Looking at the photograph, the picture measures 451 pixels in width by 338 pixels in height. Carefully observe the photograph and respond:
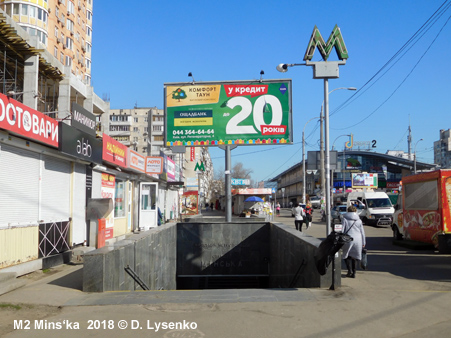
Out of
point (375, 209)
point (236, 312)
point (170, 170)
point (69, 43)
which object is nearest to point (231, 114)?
point (236, 312)

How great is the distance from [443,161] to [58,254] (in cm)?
16353

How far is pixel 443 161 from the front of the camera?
152875 millimetres

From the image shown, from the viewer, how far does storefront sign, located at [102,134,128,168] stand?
55.3 ft

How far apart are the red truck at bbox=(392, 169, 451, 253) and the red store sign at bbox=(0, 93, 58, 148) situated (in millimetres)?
12045

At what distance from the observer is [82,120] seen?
14.4 metres

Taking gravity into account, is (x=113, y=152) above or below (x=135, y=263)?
above

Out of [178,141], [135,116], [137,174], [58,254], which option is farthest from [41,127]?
[135,116]

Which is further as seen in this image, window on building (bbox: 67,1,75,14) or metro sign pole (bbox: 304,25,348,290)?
window on building (bbox: 67,1,75,14)

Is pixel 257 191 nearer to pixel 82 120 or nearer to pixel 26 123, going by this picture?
pixel 82 120

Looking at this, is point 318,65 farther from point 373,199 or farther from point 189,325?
point 373,199

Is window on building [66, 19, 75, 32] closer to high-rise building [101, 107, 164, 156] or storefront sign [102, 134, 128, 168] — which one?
high-rise building [101, 107, 164, 156]

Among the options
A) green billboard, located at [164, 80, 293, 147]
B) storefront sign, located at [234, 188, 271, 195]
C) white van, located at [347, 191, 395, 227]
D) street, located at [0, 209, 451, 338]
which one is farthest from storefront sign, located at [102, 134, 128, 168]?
storefront sign, located at [234, 188, 271, 195]

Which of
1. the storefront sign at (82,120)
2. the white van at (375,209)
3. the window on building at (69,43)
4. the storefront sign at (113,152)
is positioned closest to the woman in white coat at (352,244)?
the storefront sign at (82,120)

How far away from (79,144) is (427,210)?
12.0m
